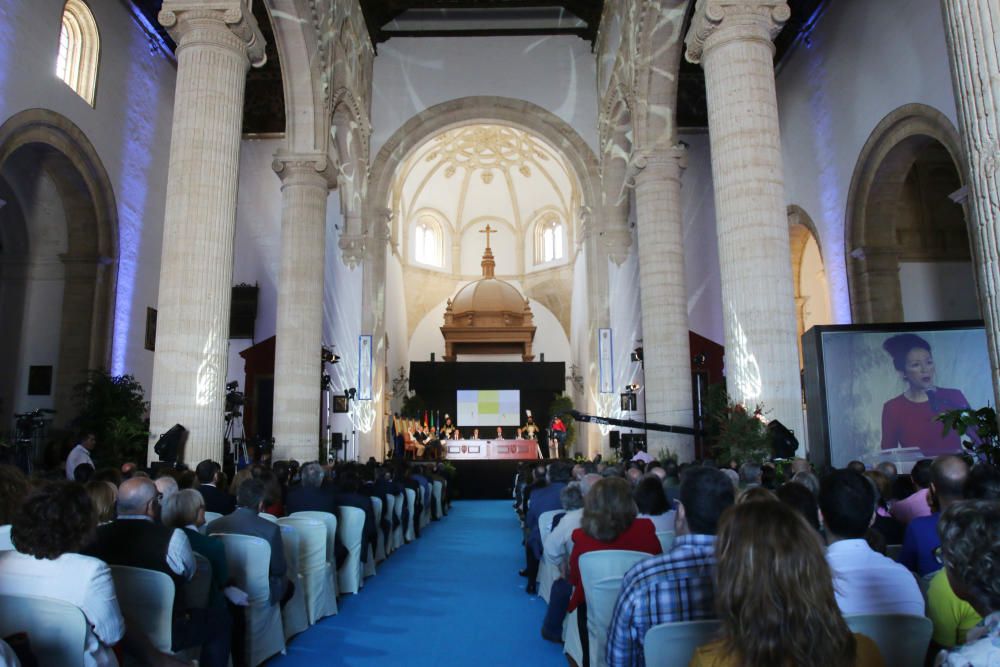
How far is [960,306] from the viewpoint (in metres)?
14.2

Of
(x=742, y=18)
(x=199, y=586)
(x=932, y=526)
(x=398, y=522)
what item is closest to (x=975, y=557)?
(x=932, y=526)

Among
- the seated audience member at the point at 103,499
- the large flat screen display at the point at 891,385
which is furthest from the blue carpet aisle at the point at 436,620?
the large flat screen display at the point at 891,385

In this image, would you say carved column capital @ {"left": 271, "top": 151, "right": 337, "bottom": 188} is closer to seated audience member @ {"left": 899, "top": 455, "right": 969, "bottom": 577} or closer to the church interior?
the church interior

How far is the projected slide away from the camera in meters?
25.8

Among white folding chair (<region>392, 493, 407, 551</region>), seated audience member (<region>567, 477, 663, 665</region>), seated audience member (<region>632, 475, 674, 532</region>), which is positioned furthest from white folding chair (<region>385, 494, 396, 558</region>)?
seated audience member (<region>567, 477, 663, 665</region>)

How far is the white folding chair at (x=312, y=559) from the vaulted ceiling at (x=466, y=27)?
15158 millimetres

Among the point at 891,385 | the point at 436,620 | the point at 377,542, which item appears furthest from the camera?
the point at 891,385

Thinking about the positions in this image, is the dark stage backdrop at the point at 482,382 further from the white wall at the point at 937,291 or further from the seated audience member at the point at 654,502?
the seated audience member at the point at 654,502

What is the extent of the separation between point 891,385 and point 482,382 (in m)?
17.5

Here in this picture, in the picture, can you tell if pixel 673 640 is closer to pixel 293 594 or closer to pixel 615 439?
pixel 293 594

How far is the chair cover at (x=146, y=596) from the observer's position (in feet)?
10.2

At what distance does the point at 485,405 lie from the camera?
1019 inches

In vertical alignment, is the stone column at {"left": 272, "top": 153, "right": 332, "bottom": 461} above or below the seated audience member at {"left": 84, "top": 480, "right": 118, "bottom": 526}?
above

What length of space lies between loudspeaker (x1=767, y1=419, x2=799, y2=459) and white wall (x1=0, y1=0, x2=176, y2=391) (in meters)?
12.1
